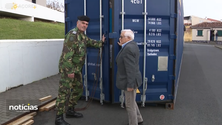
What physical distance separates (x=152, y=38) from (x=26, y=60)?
4058mm

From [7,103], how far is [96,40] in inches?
96.9

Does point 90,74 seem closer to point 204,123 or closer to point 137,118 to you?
point 137,118

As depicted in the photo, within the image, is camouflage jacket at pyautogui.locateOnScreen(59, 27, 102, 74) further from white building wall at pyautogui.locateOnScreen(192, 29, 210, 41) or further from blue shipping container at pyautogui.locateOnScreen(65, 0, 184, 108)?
white building wall at pyautogui.locateOnScreen(192, 29, 210, 41)

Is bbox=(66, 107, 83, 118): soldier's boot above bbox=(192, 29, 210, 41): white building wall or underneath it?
underneath

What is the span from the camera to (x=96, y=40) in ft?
14.6

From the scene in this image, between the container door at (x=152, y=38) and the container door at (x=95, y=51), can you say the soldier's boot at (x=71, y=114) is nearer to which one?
the container door at (x=95, y=51)

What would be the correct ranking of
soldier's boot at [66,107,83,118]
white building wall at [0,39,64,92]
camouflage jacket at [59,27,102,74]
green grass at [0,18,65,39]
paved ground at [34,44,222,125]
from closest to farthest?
1. camouflage jacket at [59,27,102,74]
2. paved ground at [34,44,222,125]
3. soldier's boot at [66,107,83,118]
4. white building wall at [0,39,64,92]
5. green grass at [0,18,65,39]

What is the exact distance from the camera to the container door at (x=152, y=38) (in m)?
4.35

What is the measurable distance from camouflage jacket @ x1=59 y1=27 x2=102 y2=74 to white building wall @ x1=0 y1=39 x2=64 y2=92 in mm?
2622

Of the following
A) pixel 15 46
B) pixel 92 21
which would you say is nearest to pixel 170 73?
pixel 92 21

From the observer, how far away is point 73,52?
3832 mm

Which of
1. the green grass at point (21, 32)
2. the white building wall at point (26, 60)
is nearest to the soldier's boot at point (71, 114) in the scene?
the white building wall at point (26, 60)

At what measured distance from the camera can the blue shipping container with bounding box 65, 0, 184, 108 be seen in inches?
172

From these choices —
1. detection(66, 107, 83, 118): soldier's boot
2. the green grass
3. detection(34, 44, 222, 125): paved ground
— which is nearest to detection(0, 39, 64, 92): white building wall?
detection(34, 44, 222, 125): paved ground
